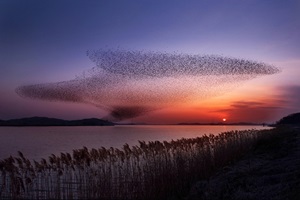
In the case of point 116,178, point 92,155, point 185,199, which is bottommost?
point 185,199

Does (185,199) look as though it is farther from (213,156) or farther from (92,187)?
(213,156)

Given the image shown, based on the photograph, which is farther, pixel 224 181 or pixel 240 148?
pixel 240 148

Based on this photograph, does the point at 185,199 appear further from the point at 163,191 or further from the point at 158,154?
the point at 158,154

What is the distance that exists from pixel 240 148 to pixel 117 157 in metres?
16.4

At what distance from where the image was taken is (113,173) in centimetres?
1298

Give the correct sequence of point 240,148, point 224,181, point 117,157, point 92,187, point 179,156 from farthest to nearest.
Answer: point 240,148
point 179,156
point 224,181
point 117,157
point 92,187

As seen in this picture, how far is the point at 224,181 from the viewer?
14773mm

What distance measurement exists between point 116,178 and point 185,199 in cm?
256

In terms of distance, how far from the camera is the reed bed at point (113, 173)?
36.0ft

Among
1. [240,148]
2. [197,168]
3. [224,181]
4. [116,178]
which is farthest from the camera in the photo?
[240,148]

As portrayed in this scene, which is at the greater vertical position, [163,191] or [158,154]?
[158,154]

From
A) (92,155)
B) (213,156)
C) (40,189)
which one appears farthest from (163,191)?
(213,156)

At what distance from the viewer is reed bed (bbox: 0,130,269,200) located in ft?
36.0

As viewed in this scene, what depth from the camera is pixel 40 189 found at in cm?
1171
